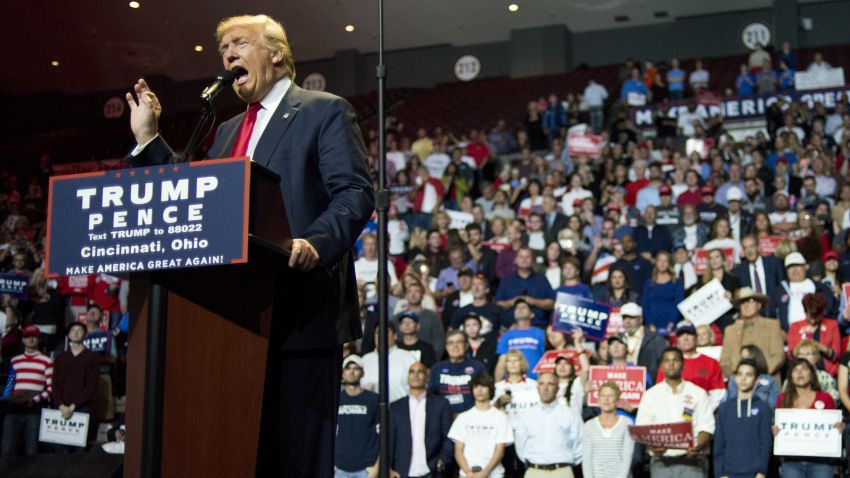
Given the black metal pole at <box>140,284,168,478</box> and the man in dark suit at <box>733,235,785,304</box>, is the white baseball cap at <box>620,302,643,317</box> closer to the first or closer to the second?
the man in dark suit at <box>733,235,785,304</box>

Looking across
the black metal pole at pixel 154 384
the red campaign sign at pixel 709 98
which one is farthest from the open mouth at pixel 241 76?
the red campaign sign at pixel 709 98

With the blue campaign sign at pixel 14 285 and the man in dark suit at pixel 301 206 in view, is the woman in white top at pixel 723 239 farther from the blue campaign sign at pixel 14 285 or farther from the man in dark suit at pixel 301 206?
the man in dark suit at pixel 301 206

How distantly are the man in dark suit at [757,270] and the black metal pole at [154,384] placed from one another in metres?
7.89

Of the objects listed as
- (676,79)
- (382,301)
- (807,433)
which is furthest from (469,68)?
(382,301)

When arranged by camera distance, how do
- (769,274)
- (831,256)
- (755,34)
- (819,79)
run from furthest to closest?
(755,34) < (819,79) < (769,274) < (831,256)

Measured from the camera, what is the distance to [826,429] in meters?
6.73

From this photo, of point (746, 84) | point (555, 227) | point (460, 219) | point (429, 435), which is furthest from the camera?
point (746, 84)

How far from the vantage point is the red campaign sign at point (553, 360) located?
815 cm

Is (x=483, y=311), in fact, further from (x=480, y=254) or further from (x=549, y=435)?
(x=549, y=435)

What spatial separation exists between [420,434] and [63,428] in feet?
10.4

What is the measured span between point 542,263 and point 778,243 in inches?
86.2

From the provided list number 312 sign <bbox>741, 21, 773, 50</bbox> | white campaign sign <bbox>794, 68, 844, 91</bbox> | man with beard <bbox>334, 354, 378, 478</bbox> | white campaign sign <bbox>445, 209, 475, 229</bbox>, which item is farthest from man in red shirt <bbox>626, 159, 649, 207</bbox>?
number 312 sign <bbox>741, 21, 773, 50</bbox>

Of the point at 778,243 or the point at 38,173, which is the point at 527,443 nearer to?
the point at 778,243

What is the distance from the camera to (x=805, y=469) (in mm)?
6781
